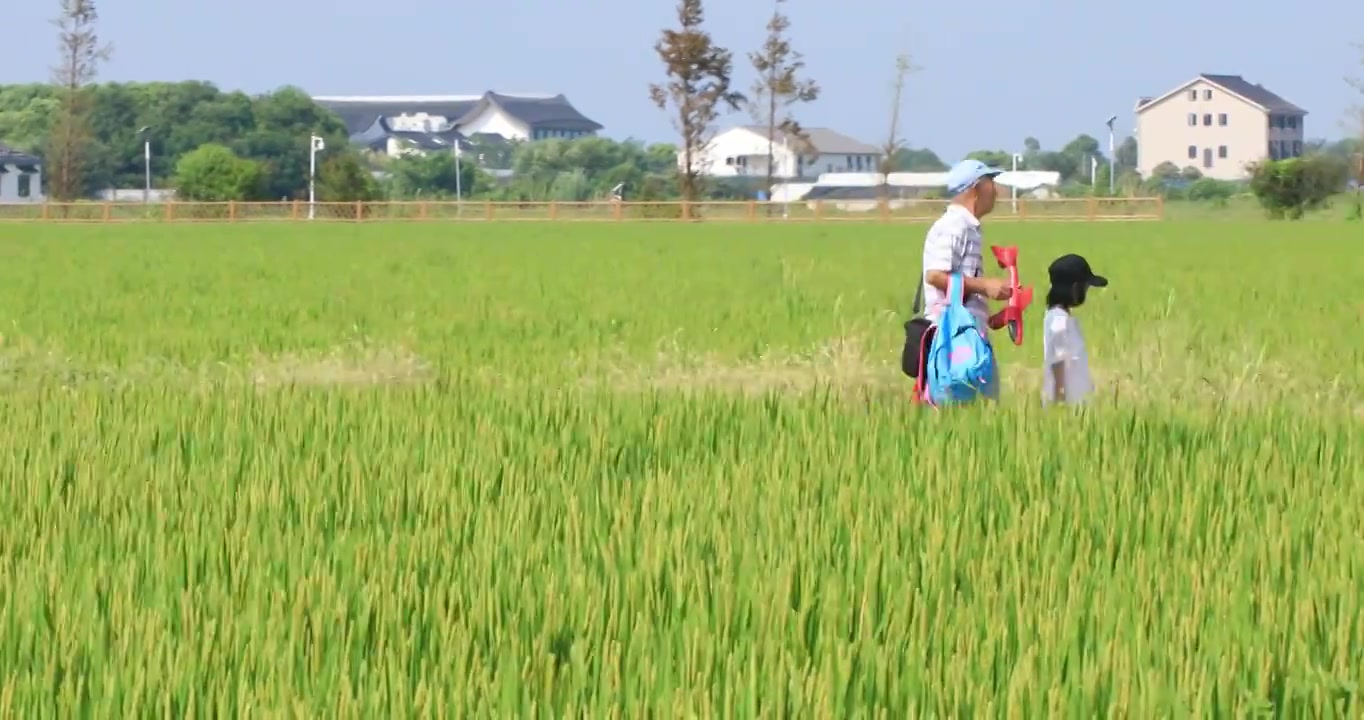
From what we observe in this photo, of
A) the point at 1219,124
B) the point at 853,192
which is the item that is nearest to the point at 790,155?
the point at 853,192

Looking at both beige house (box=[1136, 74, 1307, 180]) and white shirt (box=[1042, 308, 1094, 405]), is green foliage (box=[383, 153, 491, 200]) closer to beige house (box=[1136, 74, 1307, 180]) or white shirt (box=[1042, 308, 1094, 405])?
beige house (box=[1136, 74, 1307, 180])

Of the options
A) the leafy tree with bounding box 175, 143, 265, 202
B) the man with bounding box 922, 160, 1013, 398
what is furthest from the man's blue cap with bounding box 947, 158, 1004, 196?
the leafy tree with bounding box 175, 143, 265, 202

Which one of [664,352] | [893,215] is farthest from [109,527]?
[893,215]

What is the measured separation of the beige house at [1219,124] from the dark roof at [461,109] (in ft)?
196

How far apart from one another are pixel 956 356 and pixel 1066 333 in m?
0.43

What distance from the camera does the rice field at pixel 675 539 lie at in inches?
119

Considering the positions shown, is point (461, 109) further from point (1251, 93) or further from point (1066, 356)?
point (1066, 356)

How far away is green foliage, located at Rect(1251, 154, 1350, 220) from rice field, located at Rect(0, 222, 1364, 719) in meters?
43.0

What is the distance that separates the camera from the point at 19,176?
312 ft

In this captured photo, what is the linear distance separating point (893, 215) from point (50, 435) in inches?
1963

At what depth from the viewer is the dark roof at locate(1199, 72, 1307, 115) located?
404 ft

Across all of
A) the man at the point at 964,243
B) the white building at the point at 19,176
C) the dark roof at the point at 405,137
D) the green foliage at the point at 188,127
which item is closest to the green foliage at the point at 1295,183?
the man at the point at 964,243

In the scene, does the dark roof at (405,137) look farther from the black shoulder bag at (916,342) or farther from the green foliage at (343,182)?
the black shoulder bag at (916,342)

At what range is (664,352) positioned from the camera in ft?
37.1
